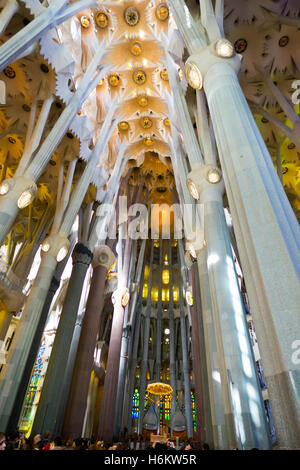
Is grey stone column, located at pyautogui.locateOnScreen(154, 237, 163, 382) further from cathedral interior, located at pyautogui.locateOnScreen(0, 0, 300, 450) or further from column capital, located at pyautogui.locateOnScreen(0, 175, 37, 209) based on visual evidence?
column capital, located at pyautogui.locateOnScreen(0, 175, 37, 209)

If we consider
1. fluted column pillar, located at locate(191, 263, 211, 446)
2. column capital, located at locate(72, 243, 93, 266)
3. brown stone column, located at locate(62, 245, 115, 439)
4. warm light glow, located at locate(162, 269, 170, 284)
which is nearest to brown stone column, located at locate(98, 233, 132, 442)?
brown stone column, located at locate(62, 245, 115, 439)

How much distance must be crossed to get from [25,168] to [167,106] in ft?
36.7

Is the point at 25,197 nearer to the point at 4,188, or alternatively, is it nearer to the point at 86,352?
the point at 4,188

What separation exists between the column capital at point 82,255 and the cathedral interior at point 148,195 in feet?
0.17

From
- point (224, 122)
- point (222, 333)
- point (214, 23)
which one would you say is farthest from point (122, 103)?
point (222, 333)

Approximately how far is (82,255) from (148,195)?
13412 mm

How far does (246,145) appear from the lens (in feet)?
12.2

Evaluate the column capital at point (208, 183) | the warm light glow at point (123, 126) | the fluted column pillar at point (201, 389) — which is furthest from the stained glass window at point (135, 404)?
the warm light glow at point (123, 126)

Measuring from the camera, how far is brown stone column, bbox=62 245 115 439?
31.6ft

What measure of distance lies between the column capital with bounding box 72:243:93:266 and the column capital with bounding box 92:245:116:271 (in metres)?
1.09

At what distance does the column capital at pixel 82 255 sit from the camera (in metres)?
12.0

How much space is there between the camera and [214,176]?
680cm

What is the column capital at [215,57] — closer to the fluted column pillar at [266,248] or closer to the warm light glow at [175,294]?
the fluted column pillar at [266,248]

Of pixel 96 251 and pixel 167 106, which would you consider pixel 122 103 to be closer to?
pixel 167 106
